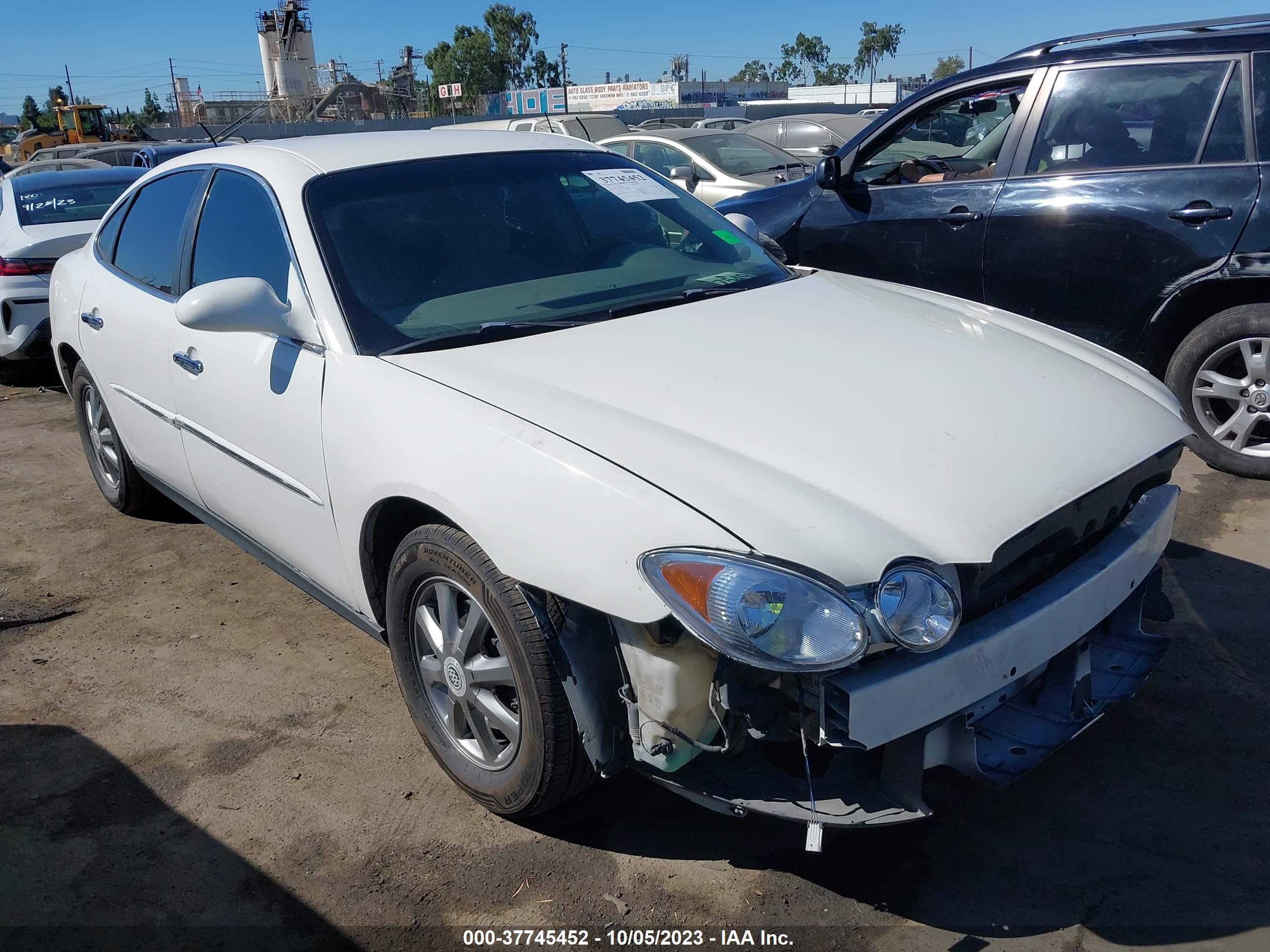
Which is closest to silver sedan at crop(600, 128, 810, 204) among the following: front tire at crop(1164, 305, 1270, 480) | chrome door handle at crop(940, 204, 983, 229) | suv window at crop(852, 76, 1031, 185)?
suv window at crop(852, 76, 1031, 185)

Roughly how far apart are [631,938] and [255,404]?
1.81 meters

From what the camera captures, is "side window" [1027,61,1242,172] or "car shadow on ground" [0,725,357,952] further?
"side window" [1027,61,1242,172]

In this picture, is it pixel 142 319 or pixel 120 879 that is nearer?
pixel 120 879

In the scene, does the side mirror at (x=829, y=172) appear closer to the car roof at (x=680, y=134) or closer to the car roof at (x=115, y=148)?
the car roof at (x=680, y=134)

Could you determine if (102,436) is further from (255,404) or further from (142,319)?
(255,404)

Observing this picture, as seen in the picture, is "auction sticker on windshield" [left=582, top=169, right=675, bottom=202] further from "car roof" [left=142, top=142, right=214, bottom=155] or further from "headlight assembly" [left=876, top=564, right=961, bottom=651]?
"car roof" [left=142, top=142, right=214, bottom=155]

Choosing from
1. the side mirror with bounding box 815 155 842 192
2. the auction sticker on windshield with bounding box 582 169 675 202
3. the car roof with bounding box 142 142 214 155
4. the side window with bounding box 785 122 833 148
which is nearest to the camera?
the auction sticker on windshield with bounding box 582 169 675 202

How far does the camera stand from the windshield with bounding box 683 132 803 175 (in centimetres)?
1043

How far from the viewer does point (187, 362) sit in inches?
133

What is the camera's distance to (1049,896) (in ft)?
7.50

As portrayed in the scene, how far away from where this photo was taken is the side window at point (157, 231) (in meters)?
3.68

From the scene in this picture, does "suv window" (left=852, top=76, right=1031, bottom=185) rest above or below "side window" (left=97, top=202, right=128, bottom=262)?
above

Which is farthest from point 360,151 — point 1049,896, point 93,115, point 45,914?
point 93,115

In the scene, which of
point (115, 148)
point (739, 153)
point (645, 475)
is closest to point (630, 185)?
point (645, 475)
